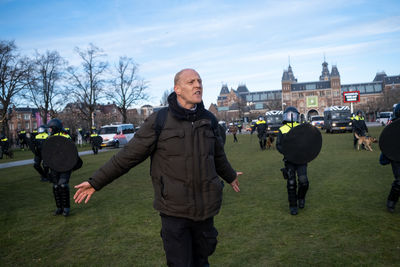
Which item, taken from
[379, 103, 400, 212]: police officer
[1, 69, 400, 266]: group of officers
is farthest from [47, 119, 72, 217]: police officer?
[379, 103, 400, 212]: police officer

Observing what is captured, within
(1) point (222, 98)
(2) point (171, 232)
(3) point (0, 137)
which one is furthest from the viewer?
(1) point (222, 98)

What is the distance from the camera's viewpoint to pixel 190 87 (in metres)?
2.62

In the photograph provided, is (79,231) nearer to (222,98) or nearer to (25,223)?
(25,223)

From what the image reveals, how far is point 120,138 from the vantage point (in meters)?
28.0

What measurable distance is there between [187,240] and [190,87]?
3.96ft

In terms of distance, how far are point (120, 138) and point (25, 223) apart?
22255 millimetres

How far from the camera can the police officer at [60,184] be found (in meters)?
6.29

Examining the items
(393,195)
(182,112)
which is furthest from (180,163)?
(393,195)

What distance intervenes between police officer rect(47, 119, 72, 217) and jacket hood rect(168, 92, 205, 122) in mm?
4253

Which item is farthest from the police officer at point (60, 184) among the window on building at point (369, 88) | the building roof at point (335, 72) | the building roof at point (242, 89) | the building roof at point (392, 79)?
the building roof at point (242, 89)

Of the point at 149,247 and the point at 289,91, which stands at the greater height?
the point at 289,91

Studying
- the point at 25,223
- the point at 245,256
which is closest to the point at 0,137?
the point at 25,223

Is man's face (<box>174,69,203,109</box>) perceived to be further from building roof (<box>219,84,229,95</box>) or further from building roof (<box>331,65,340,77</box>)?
building roof (<box>219,84,229,95</box>)

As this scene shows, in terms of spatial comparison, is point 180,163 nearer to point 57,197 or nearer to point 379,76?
point 57,197
